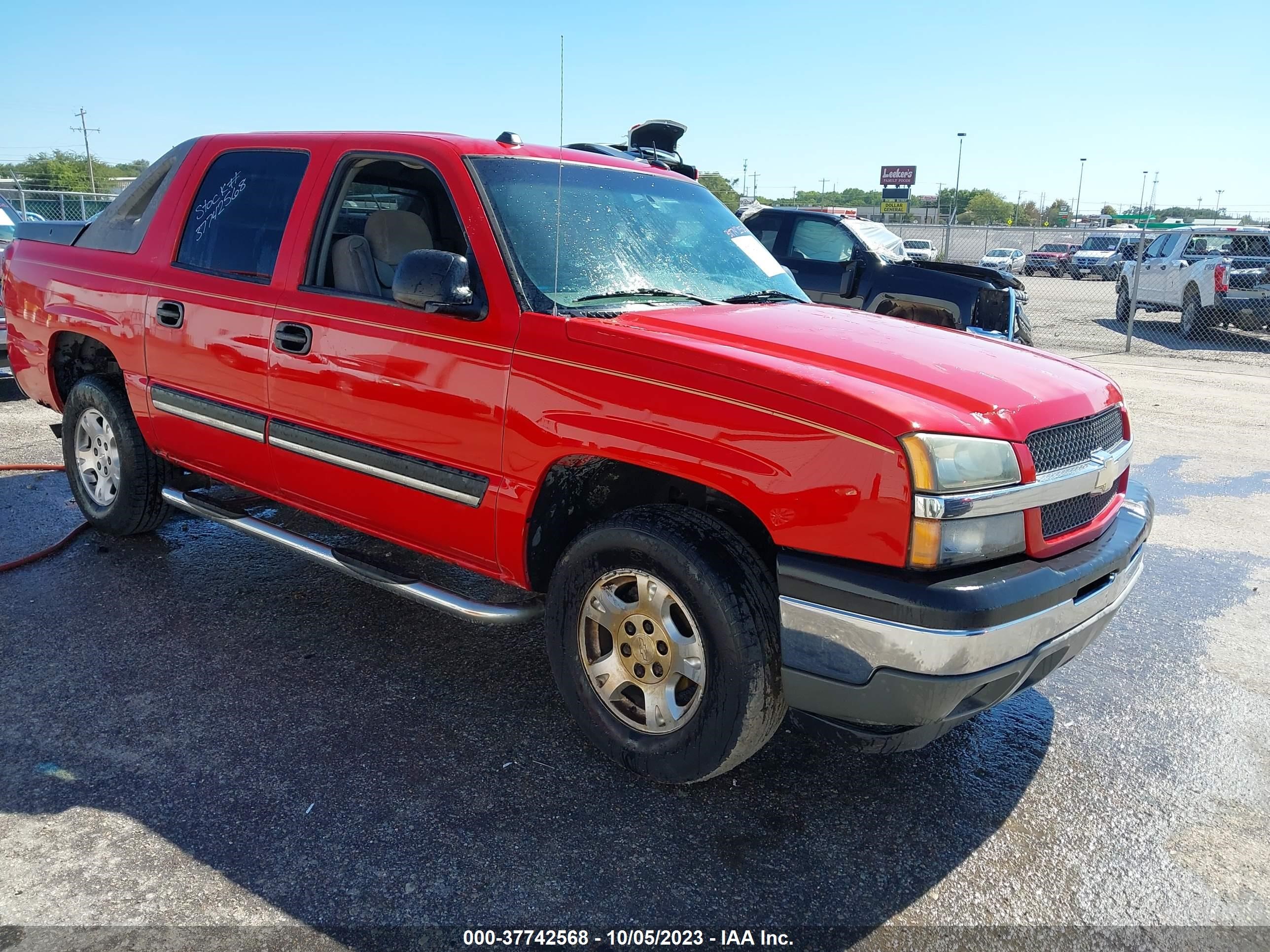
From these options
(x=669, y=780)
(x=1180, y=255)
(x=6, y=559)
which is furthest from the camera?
(x=1180, y=255)

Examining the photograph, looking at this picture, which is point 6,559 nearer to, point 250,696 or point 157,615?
point 157,615

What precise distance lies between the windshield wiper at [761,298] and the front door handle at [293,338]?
155 cm

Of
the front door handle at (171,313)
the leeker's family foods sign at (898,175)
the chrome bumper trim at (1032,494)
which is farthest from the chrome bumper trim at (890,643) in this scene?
the leeker's family foods sign at (898,175)

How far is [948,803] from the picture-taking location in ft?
9.89

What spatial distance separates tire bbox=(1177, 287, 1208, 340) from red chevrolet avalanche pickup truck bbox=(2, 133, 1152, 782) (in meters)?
15.2

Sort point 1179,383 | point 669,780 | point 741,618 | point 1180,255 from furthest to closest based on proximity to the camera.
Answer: point 1180,255 < point 1179,383 < point 669,780 < point 741,618

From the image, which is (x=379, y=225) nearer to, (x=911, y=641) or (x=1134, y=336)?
(x=911, y=641)

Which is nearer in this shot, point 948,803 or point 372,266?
point 948,803

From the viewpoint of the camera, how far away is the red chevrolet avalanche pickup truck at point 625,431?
98.5 inches

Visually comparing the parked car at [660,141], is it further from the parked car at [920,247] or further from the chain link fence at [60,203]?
the parked car at [920,247]

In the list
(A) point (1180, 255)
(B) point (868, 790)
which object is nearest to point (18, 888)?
(B) point (868, 790)

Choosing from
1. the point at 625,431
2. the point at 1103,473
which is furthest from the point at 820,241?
the point at 625,431

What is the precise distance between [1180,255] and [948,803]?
17321 millimetres

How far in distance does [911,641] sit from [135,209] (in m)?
4.08
